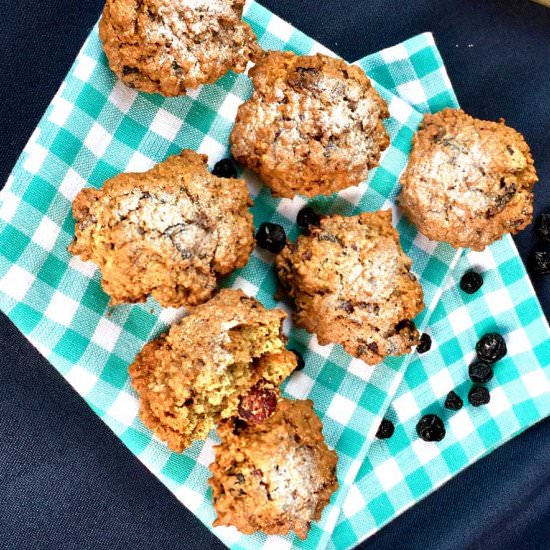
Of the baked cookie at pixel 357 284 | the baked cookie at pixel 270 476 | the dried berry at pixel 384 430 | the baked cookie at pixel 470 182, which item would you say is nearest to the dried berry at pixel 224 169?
the baked cookie at pixel 357 284

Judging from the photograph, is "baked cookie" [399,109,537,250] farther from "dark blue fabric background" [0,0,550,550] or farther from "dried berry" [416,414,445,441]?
"dried berry" [416,414,445,441]

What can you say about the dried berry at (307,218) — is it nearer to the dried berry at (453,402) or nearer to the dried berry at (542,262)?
the dried berry at (453,402)

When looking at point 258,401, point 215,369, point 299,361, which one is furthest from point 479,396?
point 215,369

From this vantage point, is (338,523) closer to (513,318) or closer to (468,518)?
(468,518)

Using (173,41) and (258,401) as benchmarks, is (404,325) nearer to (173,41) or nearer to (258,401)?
(258,401)

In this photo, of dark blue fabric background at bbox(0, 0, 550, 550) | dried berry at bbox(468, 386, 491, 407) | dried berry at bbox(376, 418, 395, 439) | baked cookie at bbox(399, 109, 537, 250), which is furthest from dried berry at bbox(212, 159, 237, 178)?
dried berry at bbox(468, 386, 491, 407)

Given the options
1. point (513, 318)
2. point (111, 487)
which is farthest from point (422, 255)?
point (111, 487)
